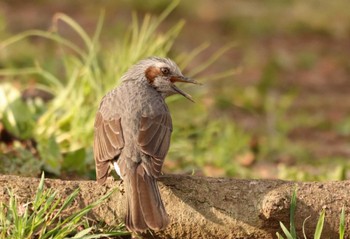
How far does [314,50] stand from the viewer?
1462cm

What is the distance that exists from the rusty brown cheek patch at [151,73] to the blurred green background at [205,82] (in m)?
0.70

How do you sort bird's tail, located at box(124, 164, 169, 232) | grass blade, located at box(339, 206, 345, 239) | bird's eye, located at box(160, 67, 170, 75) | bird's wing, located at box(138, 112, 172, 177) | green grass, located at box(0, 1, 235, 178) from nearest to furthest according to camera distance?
grass blade, located at box(339, 206, 345, 239) < bird's tail, located at box(124, 164, 169, 232) < bird's wing, located at box(138, 112, 172, 177) < bird's eye, located at box(160, 67, 170, 75) < green grass, located at box(0, 1, 235, 178)

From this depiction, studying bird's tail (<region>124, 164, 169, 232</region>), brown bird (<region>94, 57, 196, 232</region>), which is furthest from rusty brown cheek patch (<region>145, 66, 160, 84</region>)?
bird's tail (<region>124, 164, 169, 232</region>)

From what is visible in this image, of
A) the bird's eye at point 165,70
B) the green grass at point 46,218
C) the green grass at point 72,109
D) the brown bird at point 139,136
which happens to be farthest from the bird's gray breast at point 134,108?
the green grass at point 72,109

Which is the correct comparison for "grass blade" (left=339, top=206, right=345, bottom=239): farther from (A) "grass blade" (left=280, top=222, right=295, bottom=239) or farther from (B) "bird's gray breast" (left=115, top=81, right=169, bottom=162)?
(B) "bird's gray breast" (left=115, top=81, right=169, bottom=162)

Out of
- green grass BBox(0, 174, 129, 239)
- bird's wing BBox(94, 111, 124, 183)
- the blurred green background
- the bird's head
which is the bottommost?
green grass BBox(0, 174, 129, 239)

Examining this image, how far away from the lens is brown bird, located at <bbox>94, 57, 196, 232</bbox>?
16.4 ft

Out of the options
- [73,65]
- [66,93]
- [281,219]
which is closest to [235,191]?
[281,219]

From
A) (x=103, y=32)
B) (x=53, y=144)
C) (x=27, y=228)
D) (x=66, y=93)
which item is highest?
(x=103, y=32)

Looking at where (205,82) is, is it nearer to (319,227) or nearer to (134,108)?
(134,108)

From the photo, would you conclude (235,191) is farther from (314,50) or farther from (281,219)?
(314,50)

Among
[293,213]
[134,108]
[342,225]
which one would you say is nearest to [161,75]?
[134,108]

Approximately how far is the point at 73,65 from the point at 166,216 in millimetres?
3687

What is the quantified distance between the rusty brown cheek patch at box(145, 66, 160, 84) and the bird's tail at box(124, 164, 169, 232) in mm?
1004
